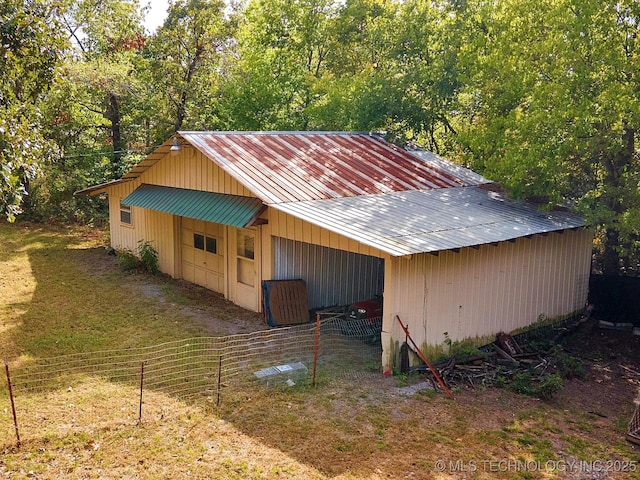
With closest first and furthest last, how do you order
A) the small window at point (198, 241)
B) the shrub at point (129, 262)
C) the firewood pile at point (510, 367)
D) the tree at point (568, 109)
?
the firewood pile at point (510, 367) → the tree at point (568, 109) → the small window at point (198, 241) → the shrub at point (129, 262)

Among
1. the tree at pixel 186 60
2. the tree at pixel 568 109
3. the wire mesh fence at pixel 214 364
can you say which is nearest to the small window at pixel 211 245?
the wire mesh fence at pixel 214 364

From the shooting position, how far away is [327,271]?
564 inches

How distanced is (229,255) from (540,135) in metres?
8.13

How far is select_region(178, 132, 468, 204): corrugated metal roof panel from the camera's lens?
13164 millimetres

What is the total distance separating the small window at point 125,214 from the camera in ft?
63.1

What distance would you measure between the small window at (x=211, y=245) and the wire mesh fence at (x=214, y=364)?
3853 mm

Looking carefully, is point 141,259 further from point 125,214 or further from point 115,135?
point 115,135

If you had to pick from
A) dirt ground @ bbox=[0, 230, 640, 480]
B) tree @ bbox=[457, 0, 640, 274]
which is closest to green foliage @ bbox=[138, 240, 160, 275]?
dirt ground @ bbox=[0, 230, 640, 480]

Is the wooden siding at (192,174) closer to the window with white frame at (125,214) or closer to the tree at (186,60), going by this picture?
the window with white frame at (125,214)

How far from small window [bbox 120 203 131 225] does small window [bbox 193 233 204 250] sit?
12.5ft

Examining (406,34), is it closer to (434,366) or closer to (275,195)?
(275,195)

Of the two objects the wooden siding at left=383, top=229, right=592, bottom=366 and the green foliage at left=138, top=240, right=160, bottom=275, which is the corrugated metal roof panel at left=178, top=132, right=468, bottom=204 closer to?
the wooden siding at left=383, top=229, right=592, bottom=366

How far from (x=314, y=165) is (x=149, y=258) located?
6.24 meters

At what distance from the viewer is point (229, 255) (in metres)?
14.8
